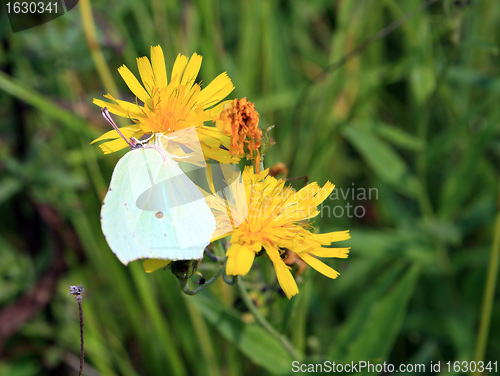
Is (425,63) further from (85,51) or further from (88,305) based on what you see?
(88,305)

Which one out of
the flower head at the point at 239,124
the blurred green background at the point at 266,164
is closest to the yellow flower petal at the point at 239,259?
the flower head at the point at 239,124

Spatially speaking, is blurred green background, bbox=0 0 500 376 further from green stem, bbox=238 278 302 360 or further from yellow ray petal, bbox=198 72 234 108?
yellow ray petal, bbox=198 72 234 108

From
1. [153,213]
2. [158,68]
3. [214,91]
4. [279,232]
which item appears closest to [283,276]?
[279,232]

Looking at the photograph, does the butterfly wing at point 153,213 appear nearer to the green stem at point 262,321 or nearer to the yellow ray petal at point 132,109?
the yellow ray petal at point 132,109

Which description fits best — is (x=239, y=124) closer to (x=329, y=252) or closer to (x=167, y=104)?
(x=167, y=104)

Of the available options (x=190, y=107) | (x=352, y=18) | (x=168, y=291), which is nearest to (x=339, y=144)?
(x=352, y=18)
